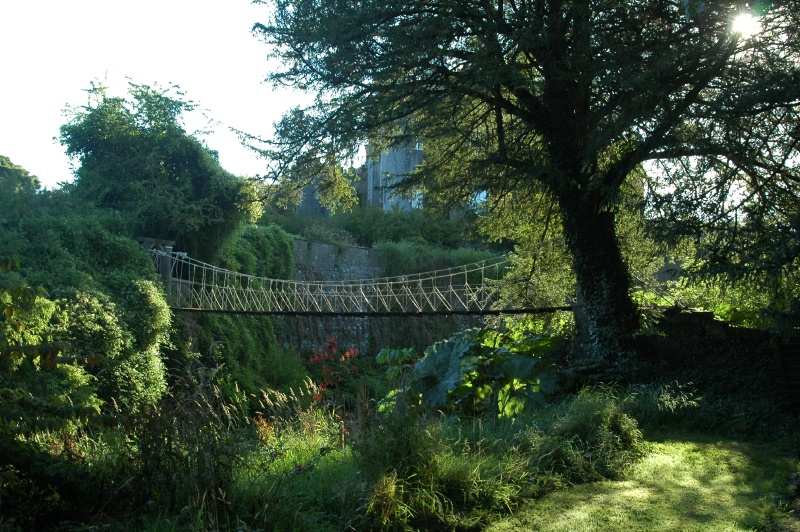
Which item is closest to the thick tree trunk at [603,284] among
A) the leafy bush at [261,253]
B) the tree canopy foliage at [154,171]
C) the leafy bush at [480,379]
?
the leafy bush at [480,379]

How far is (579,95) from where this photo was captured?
264 inches

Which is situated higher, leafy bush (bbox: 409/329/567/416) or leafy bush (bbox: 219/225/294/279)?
leafy bush (bbox: 219/225/294/279)

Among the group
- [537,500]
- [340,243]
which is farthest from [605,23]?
[340,243]

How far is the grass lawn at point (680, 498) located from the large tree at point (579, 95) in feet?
6.44

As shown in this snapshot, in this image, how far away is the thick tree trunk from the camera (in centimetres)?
664

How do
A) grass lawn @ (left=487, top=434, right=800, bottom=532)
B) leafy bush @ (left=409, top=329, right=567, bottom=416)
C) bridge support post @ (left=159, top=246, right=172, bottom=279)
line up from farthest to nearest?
bridge support post @ (left=159, top=246, right=172, bottom=279) < leafy bush @ (left=409, top=329, right=567, bottom=416) < grass lawn @ (left=487, top=434, right=800, bottom=532)

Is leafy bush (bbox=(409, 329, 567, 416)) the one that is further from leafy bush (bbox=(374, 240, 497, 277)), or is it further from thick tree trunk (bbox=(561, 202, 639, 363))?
leafy bush (bbox=(374, 240, 497, 277))

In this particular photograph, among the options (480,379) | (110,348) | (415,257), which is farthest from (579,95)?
(415,257)

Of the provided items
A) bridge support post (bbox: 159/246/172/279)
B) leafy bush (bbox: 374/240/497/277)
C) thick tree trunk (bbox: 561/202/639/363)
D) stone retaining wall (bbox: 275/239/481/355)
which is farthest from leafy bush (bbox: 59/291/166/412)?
leafy bush (bbox: 374/240/497/277)

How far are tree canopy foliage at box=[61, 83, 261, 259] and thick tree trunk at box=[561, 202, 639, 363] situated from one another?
244 inches

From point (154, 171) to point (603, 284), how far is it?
7.81m

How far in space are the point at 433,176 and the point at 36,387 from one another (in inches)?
174

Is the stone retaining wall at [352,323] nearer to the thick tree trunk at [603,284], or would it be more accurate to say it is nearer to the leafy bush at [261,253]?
the leafy bush at [261,253]

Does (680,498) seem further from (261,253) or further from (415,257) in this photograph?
(415,257)
